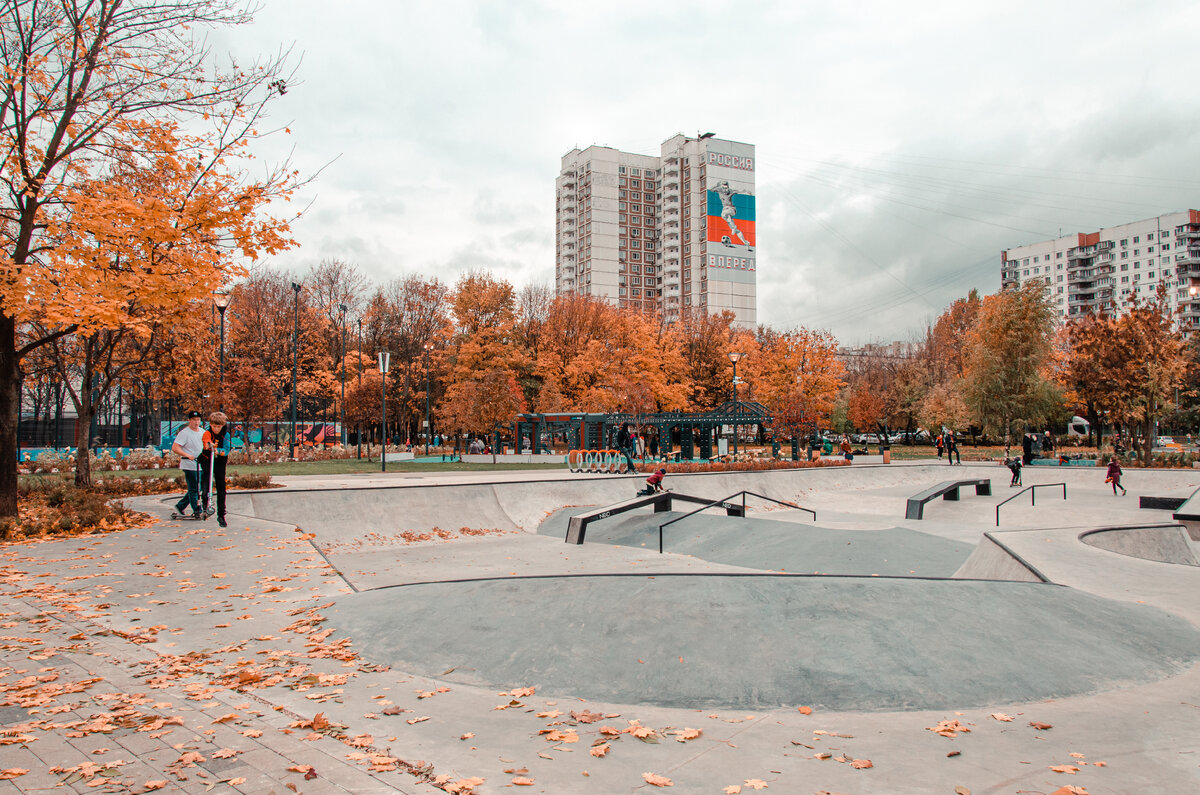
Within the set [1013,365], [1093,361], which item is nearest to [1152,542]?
[1093,361]

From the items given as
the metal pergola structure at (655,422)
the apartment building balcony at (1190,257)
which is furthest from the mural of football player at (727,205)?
the apartment building balcony at (1190,257)

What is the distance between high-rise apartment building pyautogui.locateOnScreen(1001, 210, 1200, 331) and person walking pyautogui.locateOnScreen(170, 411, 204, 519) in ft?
348

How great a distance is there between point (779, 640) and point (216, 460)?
941 centimetres

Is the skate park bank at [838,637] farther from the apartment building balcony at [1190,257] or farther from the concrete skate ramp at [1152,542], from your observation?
the apartment building balcony at [1190,257]

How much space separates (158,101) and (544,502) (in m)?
10.7

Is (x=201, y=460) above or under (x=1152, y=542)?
above

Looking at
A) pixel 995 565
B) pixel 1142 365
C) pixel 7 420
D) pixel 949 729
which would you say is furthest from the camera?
pixel 1142 365

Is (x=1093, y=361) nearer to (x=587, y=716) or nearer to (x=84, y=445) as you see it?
(x=587, y=716)

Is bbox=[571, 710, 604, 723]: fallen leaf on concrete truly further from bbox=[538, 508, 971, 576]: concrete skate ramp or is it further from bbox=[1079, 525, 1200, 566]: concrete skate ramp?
bbox=[1079, 525, 1200, 566]: concrete skate ramp

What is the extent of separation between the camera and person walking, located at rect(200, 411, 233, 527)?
35.3 feet

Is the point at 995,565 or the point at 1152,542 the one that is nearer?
the point at 995,565

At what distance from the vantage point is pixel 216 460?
10.9 metres

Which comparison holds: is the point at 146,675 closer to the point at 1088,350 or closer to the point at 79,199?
the point at 79,199

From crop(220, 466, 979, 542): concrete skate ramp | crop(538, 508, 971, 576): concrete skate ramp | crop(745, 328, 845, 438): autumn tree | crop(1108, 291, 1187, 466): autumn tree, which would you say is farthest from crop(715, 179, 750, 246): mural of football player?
crop(538, 508, 971, 576): concrete skate ramp
